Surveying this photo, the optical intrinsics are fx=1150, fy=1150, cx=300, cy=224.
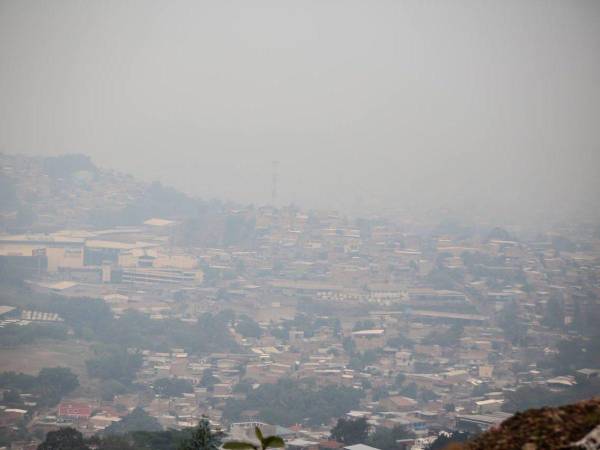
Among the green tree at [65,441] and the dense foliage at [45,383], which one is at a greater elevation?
the green tree at [65,441]

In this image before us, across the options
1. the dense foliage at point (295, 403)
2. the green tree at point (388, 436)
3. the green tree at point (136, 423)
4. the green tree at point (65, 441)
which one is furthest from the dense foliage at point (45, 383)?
the green tree at point (65, 441)

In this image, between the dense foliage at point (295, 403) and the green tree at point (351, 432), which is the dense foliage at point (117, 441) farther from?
the dense foliage at point (295, 403)

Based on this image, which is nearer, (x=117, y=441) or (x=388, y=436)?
(x=117, y=441)

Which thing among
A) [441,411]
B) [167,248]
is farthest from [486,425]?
[167,248]

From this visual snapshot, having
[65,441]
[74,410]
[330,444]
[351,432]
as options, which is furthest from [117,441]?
[74,410]

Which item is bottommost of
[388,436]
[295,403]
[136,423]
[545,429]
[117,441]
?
[136,423]

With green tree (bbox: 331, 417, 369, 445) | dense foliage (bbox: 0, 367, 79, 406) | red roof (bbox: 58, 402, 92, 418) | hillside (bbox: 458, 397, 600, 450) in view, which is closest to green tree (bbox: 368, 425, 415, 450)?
green tree (bbox: 331, 417, 369, 445)

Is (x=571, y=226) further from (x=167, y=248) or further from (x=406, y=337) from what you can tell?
(x=406, y=337)

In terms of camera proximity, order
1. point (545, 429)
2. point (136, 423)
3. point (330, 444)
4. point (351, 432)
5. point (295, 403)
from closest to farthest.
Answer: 1. point (545, 429)
2. point (330, 444)
3. point (351, 432)
4. point (136, 423)
5. point (295, 403)

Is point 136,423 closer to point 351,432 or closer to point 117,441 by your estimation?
point 351,432

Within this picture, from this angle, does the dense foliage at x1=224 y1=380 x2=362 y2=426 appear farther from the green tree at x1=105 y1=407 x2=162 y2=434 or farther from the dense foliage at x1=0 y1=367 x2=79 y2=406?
the dense foliage at x1=0 y1=367 x2=79 y2=406

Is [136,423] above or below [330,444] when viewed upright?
below
